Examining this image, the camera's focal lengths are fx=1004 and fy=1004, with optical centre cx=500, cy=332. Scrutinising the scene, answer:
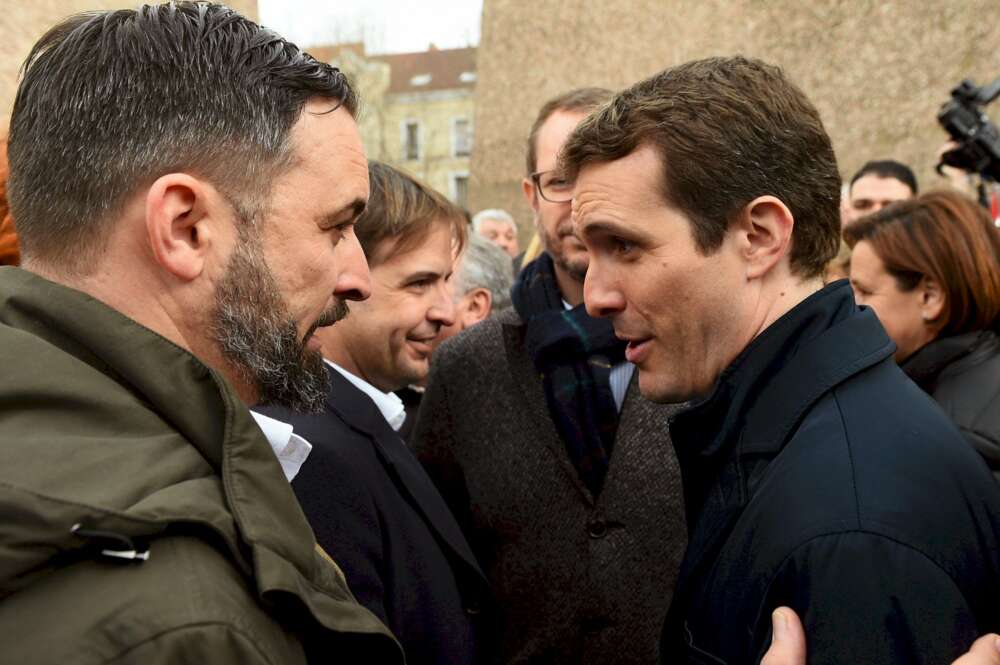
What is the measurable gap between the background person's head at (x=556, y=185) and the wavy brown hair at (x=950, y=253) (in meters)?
1.11

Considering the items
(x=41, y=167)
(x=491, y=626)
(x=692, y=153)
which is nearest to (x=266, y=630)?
(x=41, y=167)

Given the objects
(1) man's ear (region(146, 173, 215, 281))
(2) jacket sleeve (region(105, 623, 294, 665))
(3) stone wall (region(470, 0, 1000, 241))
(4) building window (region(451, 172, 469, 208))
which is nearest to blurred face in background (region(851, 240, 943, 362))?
(1) man's ear (region(146, 173, 215, 281))

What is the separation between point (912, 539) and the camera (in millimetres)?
1354

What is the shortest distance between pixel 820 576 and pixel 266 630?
2.43 ft

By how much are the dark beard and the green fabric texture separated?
22cm

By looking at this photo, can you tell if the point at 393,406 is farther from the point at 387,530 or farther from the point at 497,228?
the point at 497,228

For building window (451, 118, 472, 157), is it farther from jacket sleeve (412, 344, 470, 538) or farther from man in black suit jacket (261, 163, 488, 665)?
man in black suit jacket (261, 163, 488, 665)

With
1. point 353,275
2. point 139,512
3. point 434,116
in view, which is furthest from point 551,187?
point 434,116

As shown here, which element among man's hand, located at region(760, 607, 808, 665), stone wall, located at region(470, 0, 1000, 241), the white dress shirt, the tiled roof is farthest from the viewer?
the tiled roof

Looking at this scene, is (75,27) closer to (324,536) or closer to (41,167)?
(41,167)

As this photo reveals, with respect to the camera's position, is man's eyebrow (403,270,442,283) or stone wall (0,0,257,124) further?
stone wall (0,0,257,124)

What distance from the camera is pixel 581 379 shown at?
106 inches

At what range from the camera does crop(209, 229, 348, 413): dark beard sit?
143 cm

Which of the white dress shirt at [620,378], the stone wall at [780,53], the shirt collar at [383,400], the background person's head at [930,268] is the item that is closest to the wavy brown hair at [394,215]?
the shirt collar at [383,400]
